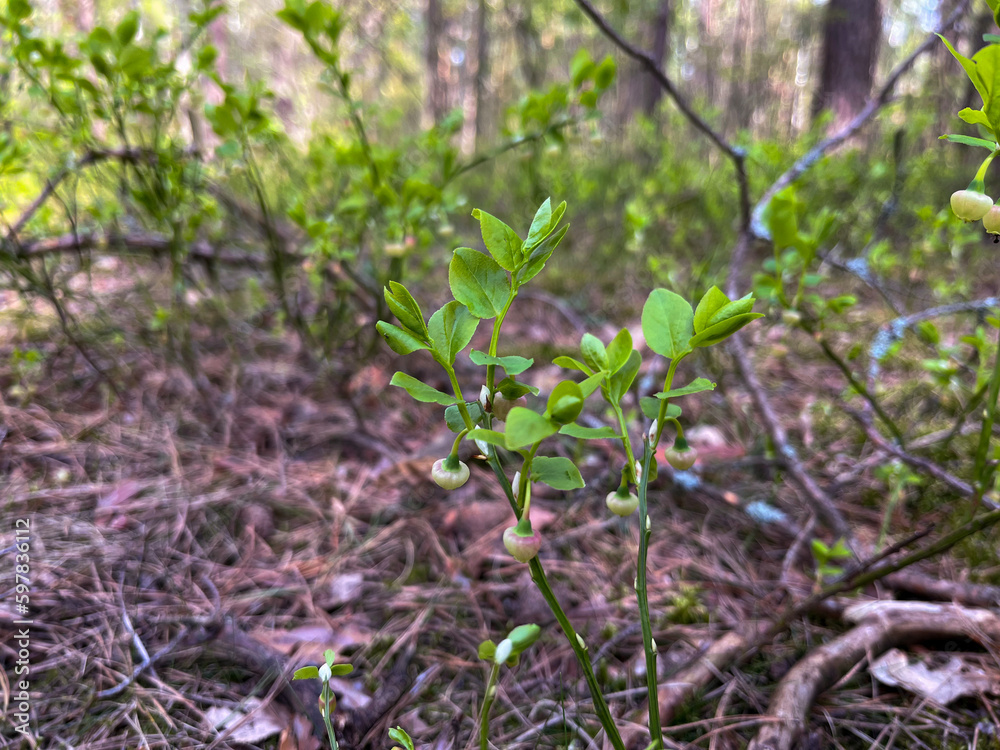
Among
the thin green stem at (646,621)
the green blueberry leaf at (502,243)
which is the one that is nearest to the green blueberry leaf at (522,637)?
the thin green stem at (646,621)

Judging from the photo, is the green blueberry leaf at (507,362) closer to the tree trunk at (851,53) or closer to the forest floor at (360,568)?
the forest floor at (360,568)

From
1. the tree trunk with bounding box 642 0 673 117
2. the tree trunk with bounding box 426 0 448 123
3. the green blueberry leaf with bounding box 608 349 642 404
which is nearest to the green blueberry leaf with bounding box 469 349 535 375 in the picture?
the green blueberry leaf with bounding box 608 349 642 404

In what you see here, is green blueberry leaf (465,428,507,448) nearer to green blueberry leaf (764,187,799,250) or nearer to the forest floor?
the forest floor

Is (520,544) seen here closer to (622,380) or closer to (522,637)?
(522,637)

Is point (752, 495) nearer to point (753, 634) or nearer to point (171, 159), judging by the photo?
point (753, 634)

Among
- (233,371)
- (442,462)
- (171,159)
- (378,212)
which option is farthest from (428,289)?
(442,462)

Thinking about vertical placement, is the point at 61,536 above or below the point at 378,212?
below

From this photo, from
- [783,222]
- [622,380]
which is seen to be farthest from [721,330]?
[783,222]
